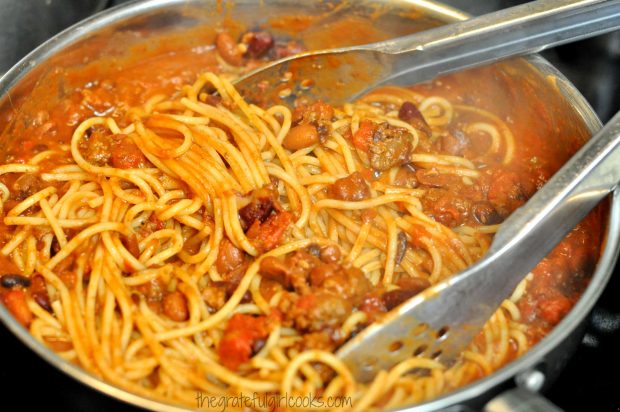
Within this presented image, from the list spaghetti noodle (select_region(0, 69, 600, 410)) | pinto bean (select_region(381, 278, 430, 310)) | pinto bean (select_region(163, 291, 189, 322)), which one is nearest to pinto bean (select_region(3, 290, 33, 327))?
spaghetti noodle (select_region(0, 69, 600, 410))

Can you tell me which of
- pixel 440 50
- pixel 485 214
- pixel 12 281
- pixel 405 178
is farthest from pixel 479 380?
pixel 12 281

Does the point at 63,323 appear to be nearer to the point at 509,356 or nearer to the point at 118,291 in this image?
the point at 118,291

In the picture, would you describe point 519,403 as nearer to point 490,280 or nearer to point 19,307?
point 490,280

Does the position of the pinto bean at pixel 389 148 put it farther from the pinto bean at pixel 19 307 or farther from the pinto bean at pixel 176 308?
the pinto bean at pixel 19 307

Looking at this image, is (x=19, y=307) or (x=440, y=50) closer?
(x=19, y=307)

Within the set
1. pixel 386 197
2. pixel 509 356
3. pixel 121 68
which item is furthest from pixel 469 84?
pixel 121 68

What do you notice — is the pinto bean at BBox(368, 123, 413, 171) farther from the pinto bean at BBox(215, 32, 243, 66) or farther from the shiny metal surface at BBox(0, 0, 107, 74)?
the shiny metal surface at BBox(0, 0, 107, 74)

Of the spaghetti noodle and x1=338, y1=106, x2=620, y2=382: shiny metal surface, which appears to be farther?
the spaghetti noodle

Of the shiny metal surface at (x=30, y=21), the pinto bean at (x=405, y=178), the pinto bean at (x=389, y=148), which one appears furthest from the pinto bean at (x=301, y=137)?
the shiny metal surface at (x=30, y=21)
